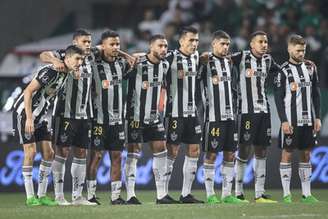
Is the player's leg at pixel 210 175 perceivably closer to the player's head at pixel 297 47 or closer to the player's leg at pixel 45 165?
the player's head at pixel 297 47

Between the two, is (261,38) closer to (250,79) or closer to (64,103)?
(250,79)

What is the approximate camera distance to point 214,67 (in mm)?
15453

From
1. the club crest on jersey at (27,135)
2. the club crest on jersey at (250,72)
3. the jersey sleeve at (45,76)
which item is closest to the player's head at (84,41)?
the jersey sleeve at (45,76)

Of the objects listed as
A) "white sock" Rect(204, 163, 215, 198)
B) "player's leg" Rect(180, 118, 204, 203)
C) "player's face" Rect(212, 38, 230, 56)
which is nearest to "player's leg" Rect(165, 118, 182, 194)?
"player's leg" Rect(180, 118, 204, 203)

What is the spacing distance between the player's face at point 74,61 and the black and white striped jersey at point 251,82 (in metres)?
2.35

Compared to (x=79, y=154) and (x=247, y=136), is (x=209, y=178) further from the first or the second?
(x=79, y=154)

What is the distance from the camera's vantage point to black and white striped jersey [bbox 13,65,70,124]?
14.5 m

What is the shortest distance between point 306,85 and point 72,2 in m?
12.2

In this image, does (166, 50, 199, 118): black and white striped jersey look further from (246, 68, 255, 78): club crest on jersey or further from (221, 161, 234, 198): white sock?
(221, 161, 234, 198): white sock

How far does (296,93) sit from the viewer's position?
1562 cm

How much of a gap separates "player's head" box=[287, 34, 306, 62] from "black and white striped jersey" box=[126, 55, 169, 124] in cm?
183

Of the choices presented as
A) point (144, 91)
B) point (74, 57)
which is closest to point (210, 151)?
point (144, 91)

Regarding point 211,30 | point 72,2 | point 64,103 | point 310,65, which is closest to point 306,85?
point 310,65

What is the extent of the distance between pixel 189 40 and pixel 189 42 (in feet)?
0.10
